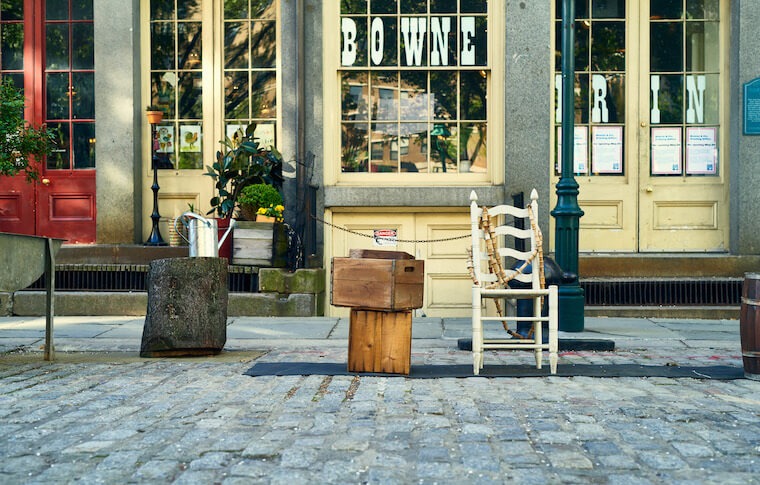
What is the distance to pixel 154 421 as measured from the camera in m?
5.33

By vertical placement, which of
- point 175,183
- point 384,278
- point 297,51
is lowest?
point 384,278

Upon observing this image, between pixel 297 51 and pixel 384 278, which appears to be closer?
pixel 384 278

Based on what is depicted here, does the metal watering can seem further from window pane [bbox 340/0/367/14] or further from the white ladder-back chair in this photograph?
the white ladder-back chair

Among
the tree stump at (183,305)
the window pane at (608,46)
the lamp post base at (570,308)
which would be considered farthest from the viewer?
the window pane at (608,46)

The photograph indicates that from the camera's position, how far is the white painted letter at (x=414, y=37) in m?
12.7

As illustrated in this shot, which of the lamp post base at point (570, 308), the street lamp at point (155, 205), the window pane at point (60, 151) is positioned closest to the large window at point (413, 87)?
the street lamp at point (155, 205)

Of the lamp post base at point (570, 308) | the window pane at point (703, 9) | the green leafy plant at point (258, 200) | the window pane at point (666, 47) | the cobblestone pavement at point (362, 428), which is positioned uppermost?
the window pane at point (703, 9)

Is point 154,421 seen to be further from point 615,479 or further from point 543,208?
point 543,208

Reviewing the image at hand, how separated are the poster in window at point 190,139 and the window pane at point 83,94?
128 centimetres

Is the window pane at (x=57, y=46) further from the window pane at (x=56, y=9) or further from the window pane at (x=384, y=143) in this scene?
the window pane at (x=384, y=143)

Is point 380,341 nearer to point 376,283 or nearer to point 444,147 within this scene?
point 376,283

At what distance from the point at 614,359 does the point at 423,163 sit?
5209 mm

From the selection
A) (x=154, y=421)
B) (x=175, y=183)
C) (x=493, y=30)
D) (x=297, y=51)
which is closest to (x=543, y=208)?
(x=493, y=30)

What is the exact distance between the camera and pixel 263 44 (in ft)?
42.9
